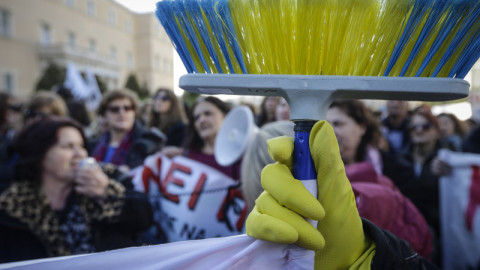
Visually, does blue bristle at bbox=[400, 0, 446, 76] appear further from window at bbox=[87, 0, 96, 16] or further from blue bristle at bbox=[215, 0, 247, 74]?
window at bbox=[87, 0, 96, 16]

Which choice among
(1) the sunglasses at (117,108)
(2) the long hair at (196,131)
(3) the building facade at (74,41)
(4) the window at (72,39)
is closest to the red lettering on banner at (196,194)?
(2) the long hair at (196,131)

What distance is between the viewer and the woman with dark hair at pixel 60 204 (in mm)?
1664

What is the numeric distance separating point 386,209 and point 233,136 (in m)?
1.07

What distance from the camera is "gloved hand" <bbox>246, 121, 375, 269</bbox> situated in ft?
2.60

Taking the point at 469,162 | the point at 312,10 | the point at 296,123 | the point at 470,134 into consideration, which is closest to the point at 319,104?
the point at 296,123

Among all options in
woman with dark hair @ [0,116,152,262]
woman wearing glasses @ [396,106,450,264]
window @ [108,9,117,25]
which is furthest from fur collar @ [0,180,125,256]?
window @ [108,9,117,25]

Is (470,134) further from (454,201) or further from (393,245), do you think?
(393,245)

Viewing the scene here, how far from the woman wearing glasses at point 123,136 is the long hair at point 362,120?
1.76 meters

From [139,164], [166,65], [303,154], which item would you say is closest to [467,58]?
[303,154]

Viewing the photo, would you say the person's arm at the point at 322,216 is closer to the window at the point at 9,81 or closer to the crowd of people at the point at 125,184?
the crowd of people at the point at 125,184

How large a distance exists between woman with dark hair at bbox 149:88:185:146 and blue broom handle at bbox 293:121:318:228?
9.39 ft

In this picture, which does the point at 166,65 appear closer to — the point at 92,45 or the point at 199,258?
the point at 92,45

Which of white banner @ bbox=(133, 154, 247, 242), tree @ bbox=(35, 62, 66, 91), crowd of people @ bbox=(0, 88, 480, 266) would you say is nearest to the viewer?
crowd of people @ bbox=(0, 88, 480, 266)

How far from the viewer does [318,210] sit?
79 centimetres
